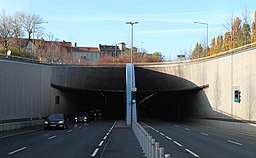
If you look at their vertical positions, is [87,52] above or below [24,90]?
above

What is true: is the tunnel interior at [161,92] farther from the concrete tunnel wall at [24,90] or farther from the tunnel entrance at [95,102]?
the concrete tunnel wall at [24,90]

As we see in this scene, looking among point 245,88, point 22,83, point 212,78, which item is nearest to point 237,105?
point 245,88

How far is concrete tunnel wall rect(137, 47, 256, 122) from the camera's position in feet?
116

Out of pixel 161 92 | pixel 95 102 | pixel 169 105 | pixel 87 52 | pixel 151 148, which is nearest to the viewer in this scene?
pixel 151 148

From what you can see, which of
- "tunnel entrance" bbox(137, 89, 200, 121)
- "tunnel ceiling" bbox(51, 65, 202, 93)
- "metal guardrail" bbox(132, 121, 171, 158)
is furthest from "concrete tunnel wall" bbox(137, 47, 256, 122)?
"metal guardrail" bbox(132, 121, 171, 158)

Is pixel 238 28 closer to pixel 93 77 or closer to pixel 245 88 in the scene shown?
pixel 93 77

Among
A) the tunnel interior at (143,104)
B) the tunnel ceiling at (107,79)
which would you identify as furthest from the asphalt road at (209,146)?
the tunnel interior at (143,104)

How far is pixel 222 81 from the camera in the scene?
42625 millimetres

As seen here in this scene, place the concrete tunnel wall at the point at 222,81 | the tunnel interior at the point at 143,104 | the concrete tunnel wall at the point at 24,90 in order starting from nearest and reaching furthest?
the concrete tunnel wall at the point at 222,81 < the concrete tunnel wall at the point at 24,90 < the tunnel interior at the point at 143,104

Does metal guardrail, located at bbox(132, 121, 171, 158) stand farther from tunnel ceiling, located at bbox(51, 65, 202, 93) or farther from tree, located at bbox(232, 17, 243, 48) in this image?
tree, located at bbox(232, 17, 243, 48)

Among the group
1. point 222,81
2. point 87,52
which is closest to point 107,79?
point 222,81

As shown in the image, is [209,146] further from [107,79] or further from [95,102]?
[95,102]

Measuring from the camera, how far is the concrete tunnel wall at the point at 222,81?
Answer: 35.2 m

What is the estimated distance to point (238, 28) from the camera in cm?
8575
